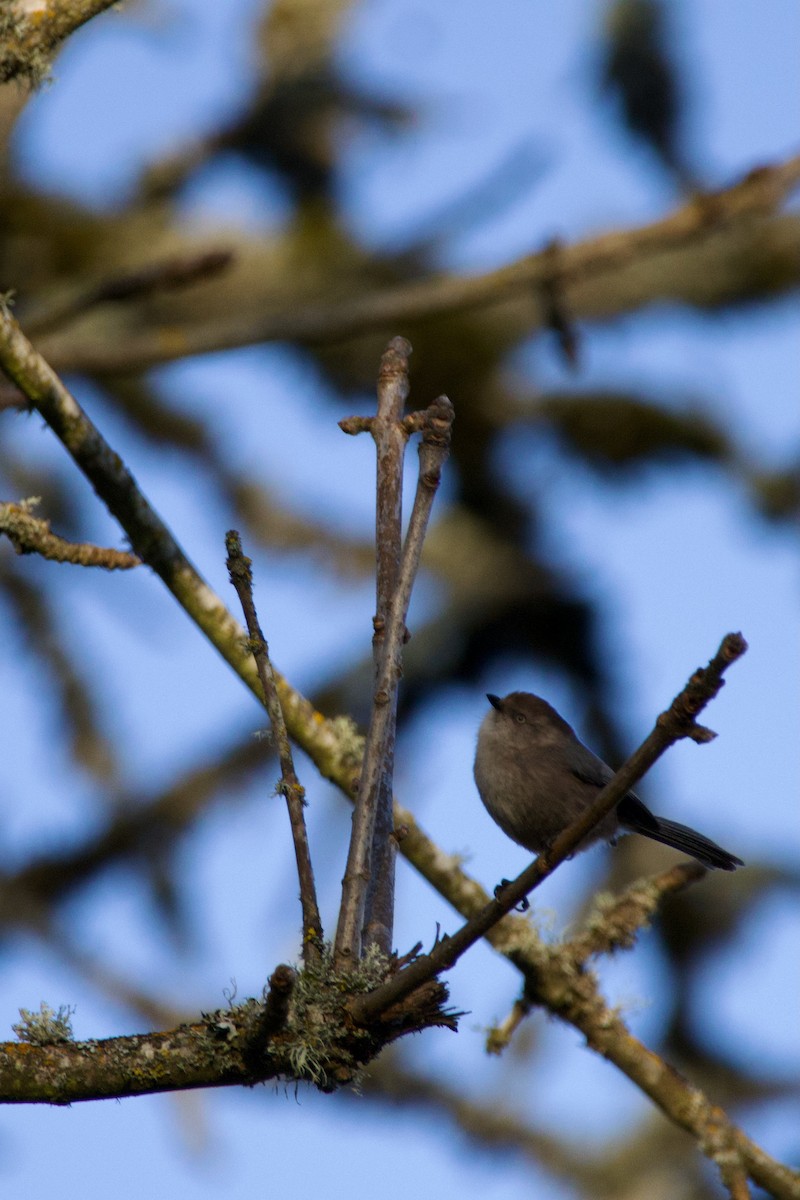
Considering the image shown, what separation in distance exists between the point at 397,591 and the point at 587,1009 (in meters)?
1.81

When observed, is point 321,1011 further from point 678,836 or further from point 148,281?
point 148,281

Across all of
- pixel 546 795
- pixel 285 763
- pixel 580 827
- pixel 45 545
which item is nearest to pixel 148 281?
pixel 45 545

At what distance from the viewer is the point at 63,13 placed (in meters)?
2.94

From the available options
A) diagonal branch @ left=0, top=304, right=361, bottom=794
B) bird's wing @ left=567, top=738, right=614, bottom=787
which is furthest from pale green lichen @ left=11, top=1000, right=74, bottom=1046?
bird's wing @ left=567, top=738, right=614, bottom=787

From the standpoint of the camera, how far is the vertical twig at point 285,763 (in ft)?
7.22

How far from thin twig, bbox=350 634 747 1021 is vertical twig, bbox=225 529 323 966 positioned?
0.49 feet

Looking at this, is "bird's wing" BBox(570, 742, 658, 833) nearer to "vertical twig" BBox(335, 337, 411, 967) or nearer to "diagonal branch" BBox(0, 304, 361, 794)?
"diagonal branch" BBox(0, 304, 361, 794)

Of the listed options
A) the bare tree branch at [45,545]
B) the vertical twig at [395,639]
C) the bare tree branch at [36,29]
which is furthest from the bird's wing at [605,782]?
the bare tree branch at [36,29]

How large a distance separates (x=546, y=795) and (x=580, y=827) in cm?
160

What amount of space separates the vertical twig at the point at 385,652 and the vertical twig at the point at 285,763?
0.17ft

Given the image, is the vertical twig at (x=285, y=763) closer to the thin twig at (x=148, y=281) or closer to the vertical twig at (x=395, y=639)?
the vertical twig at (x=395, y=639)

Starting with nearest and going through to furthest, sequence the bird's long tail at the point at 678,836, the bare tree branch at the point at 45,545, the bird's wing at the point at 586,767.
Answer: the bare tree branch at the point at 45,545 → the bird's long tail at the point at 678,836 → the bird's wing at the point at 586,767

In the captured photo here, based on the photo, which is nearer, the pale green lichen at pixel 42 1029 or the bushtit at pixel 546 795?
the pale green lichen at pixel 42 1029

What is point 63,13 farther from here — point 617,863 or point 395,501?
point 617,863
